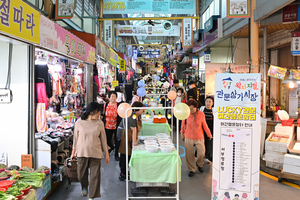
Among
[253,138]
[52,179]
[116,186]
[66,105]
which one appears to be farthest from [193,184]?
[66,105]

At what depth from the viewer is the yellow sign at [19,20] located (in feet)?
9.72

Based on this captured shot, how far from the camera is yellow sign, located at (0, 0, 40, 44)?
296 centimetres

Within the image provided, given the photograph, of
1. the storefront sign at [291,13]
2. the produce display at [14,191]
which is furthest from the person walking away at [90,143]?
the storefront sign at [291,13]

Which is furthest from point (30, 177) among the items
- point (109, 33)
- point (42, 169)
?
point (109, 33)

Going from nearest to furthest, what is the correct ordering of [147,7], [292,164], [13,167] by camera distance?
[13,167] < [292,164] < [147,7]

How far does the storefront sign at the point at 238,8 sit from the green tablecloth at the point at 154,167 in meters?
4.85

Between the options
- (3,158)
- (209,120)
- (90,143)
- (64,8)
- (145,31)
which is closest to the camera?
(90,143)

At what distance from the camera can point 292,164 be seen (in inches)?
189

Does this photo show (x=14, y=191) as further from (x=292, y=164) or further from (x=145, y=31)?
(x=145, y=31)

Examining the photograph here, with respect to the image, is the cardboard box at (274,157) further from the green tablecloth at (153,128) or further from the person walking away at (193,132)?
the green tablecloth at (153,128)

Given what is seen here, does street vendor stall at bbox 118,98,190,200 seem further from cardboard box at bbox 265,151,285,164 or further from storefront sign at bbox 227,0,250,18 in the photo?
storefront sign at bbox 227,0,250,18

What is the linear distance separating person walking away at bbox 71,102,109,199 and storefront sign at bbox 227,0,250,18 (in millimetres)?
5135

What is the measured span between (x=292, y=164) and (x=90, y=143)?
Answer: 4.04 metres

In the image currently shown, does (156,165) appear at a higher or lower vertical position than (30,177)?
higher
